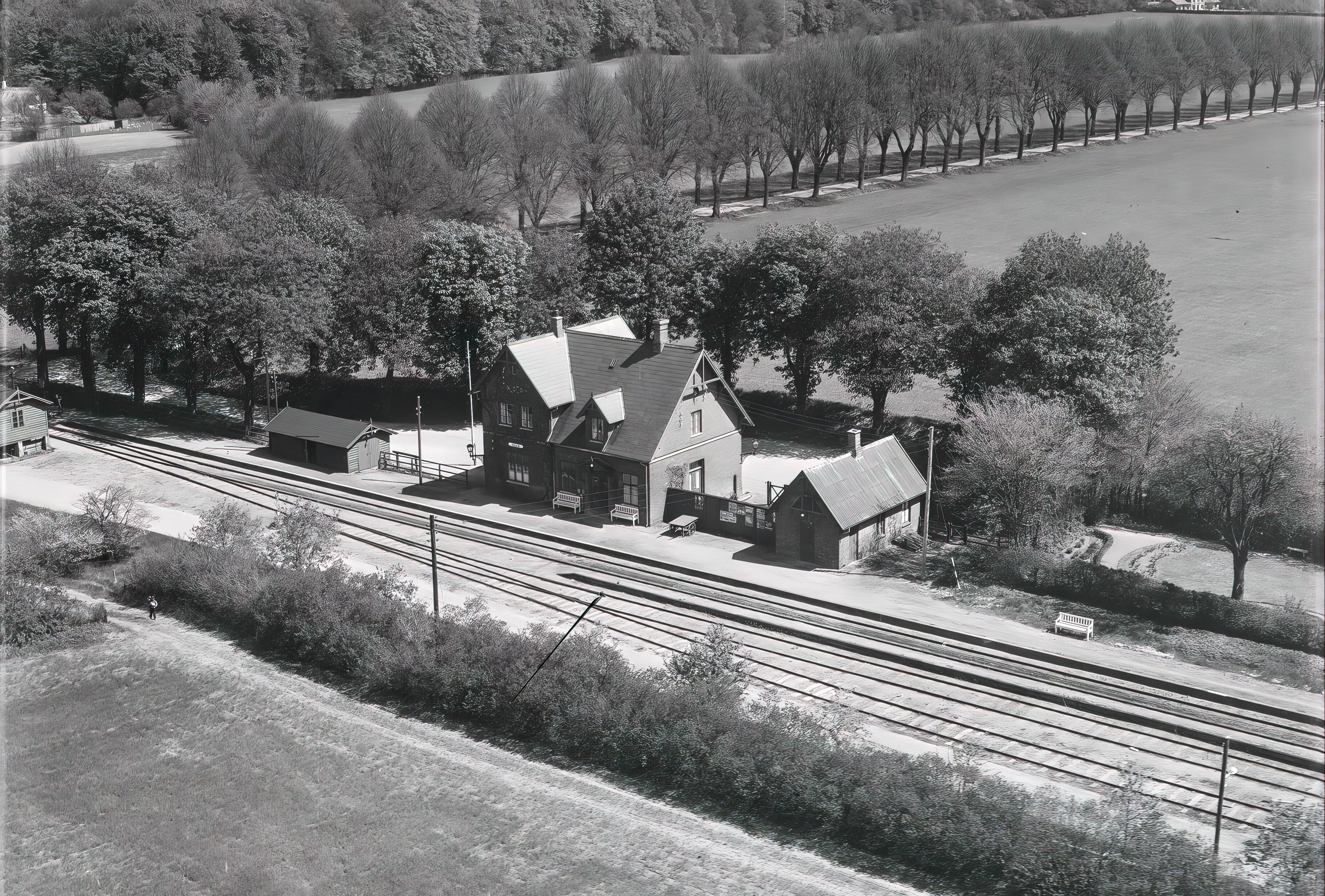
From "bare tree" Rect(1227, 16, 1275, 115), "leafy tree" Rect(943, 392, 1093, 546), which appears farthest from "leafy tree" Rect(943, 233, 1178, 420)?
"bare tree" Rect(1227, 16, 1275, 115)

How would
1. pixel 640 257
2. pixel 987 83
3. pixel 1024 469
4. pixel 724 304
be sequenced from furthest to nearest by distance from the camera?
pixel 987 83
pixel 724 304
pixel 640 257
pixel 1024 469

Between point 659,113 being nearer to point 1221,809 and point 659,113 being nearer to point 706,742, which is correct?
point 706,742

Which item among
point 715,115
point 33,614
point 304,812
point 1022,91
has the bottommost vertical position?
point 304,812

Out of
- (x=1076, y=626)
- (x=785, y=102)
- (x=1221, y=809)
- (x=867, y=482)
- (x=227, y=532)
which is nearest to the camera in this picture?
(x=1221, y=809)

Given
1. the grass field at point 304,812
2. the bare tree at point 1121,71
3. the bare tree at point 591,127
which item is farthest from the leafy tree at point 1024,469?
the bare tree at point 1121,71

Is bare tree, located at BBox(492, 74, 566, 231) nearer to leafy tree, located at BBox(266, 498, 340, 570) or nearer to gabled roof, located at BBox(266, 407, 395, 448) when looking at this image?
gabled roof, located at BBox(266, 407, 395, 448)

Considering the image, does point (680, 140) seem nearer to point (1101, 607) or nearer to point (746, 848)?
point (1101, 607)

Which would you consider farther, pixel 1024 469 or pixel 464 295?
pixel 464 295

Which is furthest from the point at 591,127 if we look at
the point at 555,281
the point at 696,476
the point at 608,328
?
the point at 696,476

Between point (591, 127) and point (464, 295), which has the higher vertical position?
point (591, 127)
